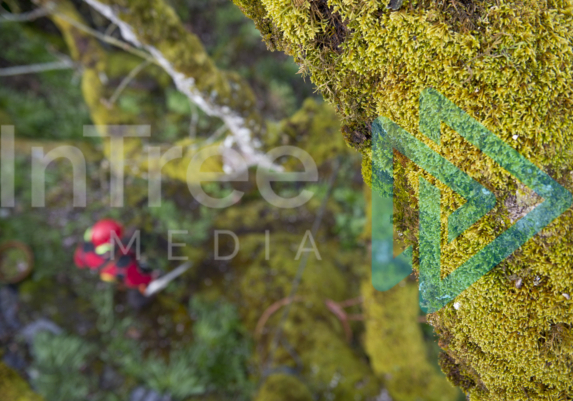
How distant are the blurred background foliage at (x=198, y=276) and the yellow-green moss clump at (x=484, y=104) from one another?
2.51 meters

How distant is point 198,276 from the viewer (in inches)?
211

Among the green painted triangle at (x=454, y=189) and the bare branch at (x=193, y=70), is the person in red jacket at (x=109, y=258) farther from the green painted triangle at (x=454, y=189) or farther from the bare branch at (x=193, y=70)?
the green painted triangle at (x=454, y=189)

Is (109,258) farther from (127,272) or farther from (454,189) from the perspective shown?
(454,189)

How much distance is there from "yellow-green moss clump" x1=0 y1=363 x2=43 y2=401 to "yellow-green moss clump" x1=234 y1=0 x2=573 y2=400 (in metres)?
4.46

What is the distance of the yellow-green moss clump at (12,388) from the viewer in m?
3.17

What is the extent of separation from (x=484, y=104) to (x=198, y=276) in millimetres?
5169

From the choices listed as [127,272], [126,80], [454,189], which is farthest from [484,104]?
[127,272]

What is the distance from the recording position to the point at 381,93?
1.42 meters

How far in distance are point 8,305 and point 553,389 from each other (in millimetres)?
7264

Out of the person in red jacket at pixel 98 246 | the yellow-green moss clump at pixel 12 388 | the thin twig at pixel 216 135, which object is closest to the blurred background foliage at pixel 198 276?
the yellow-green moss clump at pixel 12 388

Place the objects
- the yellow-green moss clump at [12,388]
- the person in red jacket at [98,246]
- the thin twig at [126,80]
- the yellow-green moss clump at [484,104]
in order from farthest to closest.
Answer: the person in red jacket at [98,246], the thin twig at [126,80], the yellow-green moss clump at [12,388], the yellow-green moss clump at [484,104]

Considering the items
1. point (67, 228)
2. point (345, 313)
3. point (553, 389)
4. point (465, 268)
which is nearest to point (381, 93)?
point (465, 268)

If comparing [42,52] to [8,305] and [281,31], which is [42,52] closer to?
[8,305]

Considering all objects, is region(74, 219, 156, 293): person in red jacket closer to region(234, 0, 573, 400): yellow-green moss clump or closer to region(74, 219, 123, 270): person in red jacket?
region(74, 219, 123, 270): person in red jacket
